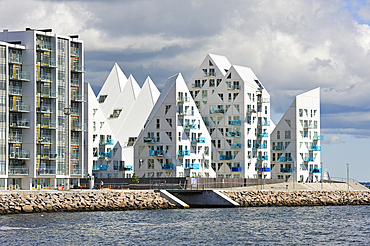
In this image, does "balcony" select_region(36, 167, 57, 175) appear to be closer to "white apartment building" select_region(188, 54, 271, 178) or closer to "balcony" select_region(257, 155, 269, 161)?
"white apartment building" select_region(188, 54, 271, 178)

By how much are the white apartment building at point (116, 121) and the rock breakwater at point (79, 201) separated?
3696 cm

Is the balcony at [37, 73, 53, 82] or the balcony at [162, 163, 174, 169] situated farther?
the balcony at [162, 163, 174, 169]

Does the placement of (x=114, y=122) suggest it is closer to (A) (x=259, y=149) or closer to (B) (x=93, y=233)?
(A) (x=259, y=149)

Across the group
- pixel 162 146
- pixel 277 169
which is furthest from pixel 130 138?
pixel 277 169

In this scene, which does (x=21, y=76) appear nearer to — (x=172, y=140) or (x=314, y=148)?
(x=172, y=140)

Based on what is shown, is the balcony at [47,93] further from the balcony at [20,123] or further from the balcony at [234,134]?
the balcony at [234,134]

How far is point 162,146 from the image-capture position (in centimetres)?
12088

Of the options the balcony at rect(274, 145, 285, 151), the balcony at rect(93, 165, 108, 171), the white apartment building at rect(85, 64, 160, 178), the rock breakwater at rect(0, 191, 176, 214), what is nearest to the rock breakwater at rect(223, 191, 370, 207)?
the rock breakwater at rect(0, 191, 176, 214)

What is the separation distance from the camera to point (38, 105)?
94062 mm

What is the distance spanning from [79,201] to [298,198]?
3787cm

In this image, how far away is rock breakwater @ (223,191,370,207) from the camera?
100000 mm

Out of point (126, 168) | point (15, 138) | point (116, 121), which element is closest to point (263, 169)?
point (126, 168)

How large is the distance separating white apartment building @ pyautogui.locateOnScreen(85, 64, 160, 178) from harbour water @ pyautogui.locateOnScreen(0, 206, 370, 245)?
154 feet

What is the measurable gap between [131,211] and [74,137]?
23343 mm
